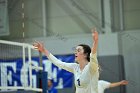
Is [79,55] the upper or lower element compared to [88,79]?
upper

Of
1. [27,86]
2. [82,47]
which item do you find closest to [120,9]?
[27,86]

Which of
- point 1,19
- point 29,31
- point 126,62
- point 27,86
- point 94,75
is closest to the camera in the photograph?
point 94,75

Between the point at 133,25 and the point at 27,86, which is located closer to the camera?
the point at 27,86

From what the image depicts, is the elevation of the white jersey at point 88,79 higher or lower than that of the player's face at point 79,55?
lower

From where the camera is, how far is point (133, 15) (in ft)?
37.4

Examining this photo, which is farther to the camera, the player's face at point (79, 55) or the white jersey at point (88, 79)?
the player's face at point (79, 55)

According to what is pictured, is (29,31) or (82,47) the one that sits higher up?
(29,31)

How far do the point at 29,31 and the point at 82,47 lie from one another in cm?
823

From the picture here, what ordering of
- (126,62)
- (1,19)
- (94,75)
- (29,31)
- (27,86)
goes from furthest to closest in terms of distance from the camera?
(29,31) → (1,19) → (126,62) → (27,86) → (94,75)

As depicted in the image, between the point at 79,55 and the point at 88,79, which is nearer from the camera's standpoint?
the point at 88,79

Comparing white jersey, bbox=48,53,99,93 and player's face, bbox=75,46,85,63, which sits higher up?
player's face, bbox=75,46,85,63

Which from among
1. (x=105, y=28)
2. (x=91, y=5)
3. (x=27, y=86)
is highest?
(x=91, y=5)

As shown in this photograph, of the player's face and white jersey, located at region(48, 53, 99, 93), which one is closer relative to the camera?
white jersey, located at region(48, 53, 99, 93)

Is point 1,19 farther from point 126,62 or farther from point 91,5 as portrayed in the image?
point 126,62
